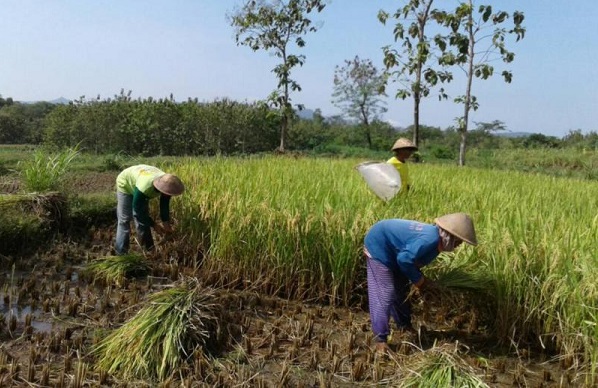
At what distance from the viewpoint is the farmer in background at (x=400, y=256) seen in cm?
281

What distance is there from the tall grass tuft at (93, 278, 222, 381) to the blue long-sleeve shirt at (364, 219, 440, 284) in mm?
1086

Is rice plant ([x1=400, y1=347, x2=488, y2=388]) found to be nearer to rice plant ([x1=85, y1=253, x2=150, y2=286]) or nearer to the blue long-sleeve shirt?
the blue long-sleeve shirt

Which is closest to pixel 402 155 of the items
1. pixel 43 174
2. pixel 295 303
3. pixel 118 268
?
pixel 295 303

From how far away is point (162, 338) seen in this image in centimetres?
280

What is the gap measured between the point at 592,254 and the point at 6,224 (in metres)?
4.68

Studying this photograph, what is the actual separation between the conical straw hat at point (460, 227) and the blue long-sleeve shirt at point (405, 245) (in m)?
0.12

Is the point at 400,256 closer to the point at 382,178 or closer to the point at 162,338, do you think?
the point at 162,338

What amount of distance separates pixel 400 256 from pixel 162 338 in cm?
140

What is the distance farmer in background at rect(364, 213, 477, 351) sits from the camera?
281 centimetres

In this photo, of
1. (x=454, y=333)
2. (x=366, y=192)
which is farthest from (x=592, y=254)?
(x=366, y=192)

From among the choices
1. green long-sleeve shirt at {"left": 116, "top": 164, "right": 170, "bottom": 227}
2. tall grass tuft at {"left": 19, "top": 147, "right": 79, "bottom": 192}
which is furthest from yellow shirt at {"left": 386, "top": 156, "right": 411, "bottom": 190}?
tall grass tuft at {"left": 19, "top": 147, "right": 79, "bottom": 192}

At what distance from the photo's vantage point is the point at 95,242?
17.4ft

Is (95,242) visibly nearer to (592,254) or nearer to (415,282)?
(415,282)

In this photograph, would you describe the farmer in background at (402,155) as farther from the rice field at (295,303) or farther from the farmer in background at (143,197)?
the farmer in background at (143,197)
